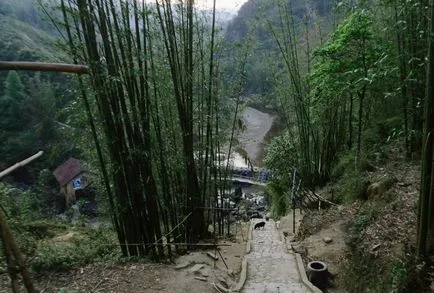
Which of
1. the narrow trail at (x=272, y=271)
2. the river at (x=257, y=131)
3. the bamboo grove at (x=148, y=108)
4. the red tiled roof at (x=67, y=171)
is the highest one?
the bamboo grove at (x=148, y=108)

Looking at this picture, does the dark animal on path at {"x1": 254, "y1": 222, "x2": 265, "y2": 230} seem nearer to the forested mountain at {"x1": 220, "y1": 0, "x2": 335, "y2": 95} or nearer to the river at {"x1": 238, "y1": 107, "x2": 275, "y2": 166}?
the forested mountain at {"x1": 220, "y1": 0, "x2": 335, "y2": 95}

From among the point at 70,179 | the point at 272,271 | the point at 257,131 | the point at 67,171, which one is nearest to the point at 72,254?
the point at 272,271

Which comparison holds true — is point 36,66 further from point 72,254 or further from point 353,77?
point 353,77

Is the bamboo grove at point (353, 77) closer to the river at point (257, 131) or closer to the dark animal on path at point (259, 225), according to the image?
the dark animal on path at point (259, 225)

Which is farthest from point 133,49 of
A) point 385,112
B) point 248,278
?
point 385,112

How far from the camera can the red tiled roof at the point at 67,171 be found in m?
16.0

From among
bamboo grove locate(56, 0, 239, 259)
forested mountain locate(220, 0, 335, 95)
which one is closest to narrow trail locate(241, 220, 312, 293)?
bamboo grove locate(56, 0, 239, 259)

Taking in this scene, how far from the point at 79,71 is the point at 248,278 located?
310 cm

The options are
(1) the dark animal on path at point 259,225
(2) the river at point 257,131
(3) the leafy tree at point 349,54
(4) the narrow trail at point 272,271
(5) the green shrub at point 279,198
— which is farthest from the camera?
(2) the river at point 257,131

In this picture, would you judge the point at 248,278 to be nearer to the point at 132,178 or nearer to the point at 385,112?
the point at 132,178

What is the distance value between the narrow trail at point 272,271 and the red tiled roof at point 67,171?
12.5m

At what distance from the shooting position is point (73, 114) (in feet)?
12.6

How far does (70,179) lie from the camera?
52.4 ft

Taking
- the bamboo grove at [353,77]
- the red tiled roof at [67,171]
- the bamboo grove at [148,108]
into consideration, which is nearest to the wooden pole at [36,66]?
the bamboo grove at [148,108]
